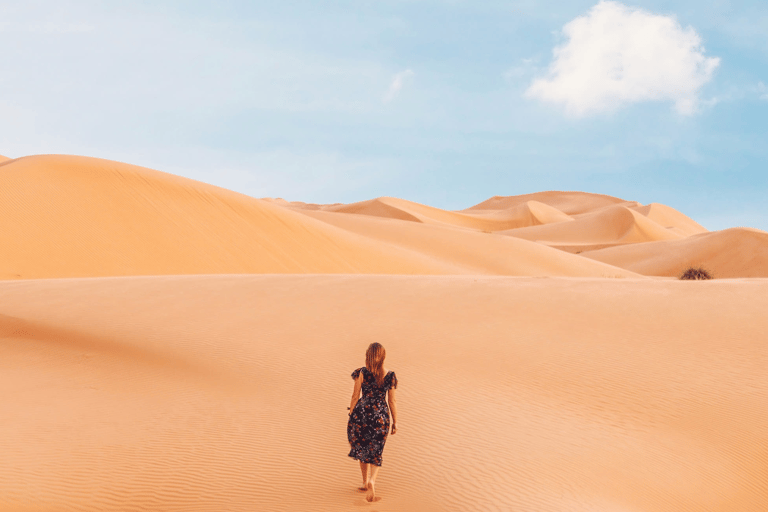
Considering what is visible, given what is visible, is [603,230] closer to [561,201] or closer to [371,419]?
[561,201]

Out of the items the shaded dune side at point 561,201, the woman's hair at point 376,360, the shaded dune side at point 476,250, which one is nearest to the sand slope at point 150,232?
the shaded dune side at point 476,250

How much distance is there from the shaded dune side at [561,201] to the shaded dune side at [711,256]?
222ft

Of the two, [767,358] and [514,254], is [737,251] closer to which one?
[514,254]

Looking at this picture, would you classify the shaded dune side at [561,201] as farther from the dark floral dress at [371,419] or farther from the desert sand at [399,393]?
the dark floral dress at [371,419]

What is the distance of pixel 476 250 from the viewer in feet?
131

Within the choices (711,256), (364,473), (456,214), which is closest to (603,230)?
(456,214)

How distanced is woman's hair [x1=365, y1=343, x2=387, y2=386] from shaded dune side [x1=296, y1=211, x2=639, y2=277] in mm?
27783

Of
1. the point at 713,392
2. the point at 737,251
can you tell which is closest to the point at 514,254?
the point at 737,251

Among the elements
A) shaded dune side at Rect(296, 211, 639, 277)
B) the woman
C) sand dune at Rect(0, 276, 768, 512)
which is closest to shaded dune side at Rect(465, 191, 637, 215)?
shaded dune side at Rect(296, 211, 639, 277)

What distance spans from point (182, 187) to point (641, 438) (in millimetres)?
26934

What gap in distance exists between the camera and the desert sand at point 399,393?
630cm

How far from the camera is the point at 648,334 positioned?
1142 centimetres

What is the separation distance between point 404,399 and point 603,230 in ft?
262

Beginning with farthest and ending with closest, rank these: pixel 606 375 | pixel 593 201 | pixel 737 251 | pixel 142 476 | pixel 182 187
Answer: pixel 593 201, pixel 737 251, pixel 182 187, pixel 606 375, pixel 142 476
